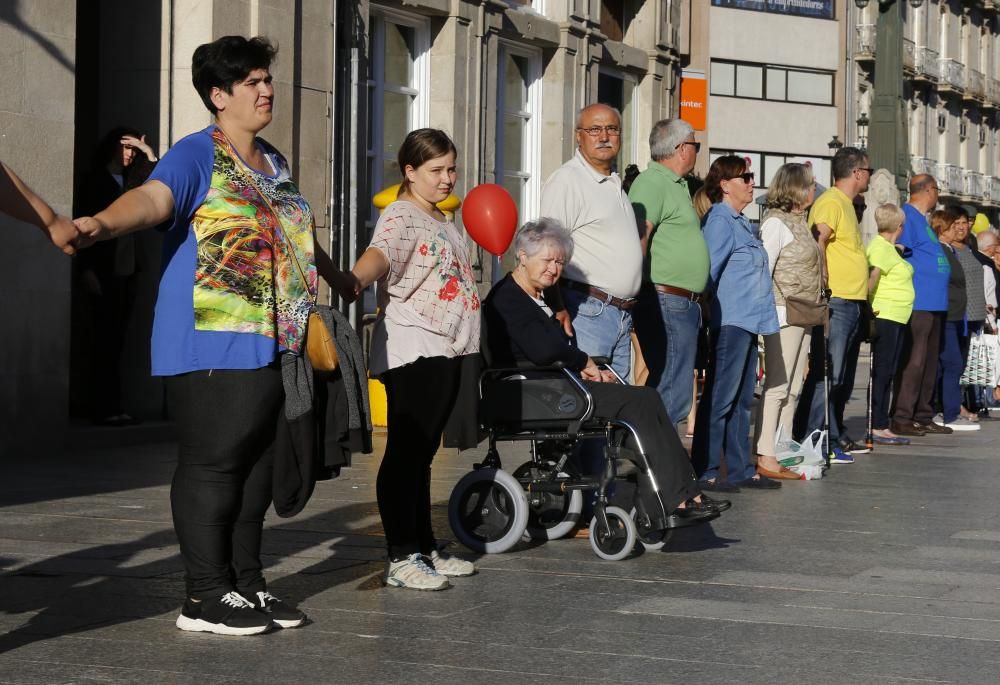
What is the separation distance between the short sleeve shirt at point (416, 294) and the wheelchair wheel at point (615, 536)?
3.50ft

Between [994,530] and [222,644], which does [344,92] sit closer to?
[994,530]

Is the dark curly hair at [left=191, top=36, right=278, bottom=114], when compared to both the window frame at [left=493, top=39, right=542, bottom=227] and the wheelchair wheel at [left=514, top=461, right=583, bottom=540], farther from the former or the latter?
the window frame at [left=493, top=39, right=542, bottom=227]

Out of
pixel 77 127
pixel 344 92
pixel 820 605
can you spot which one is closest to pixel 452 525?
pixel 820 605

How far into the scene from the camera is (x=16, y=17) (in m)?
11.8

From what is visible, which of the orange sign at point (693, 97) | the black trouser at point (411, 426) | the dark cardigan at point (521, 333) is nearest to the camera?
the black trouser at point (411, 426)

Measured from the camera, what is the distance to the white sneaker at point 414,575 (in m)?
6.83

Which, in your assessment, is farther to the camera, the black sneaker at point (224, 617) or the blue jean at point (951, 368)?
the blue jean at point (951, 368)

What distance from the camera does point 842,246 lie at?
1268 centimetres

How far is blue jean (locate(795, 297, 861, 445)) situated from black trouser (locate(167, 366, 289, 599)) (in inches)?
273

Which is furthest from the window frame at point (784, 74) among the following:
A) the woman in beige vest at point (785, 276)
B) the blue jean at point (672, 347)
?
the blue jean at point (672, 347)

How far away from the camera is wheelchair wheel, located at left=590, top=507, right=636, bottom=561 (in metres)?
7.71

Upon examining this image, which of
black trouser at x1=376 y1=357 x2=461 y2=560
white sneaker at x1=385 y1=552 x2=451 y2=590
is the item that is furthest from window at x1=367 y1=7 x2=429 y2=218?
white sneaker at x1=385 y1=552 x2=451 y2=590

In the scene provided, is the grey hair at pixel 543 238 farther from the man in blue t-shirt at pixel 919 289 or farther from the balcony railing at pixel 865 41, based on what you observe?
the balcony railing at pixel 865 41

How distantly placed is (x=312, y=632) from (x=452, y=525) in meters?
1.99
